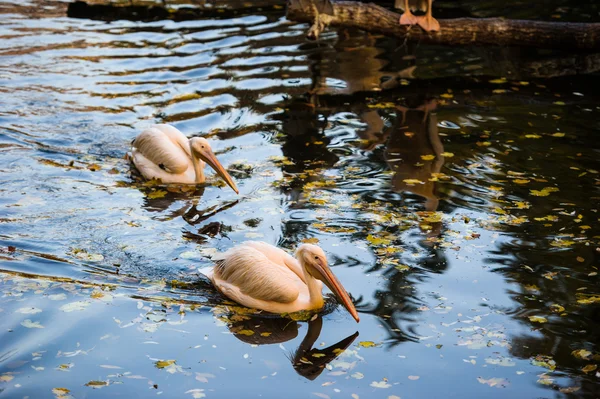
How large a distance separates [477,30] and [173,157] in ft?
21.2

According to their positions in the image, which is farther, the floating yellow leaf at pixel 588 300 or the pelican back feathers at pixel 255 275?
the floating yellow leaf at pixel 588 300

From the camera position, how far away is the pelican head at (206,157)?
29.5 feet

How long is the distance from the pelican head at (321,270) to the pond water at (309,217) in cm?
24

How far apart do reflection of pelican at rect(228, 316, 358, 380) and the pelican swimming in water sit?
14 centimetres

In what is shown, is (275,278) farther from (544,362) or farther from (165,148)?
(165,148)

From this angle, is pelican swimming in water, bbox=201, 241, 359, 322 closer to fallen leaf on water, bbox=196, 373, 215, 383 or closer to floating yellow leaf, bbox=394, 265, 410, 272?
floating yellow leaf, bbox=394, 265, 410, 272

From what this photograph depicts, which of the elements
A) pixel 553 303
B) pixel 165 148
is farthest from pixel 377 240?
pixel 165 148

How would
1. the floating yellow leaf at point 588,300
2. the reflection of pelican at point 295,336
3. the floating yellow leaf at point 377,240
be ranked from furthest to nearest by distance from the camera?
1. the floating yellow leaf at point 377,240
2. the floating yellow leaf at point 588,300
3. the reflection of pelican at point 295,336

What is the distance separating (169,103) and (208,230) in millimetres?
4496

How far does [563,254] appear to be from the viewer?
7.40 meters

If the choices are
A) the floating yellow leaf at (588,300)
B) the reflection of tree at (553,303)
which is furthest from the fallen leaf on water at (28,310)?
the floating yellow leaf at (588,300)

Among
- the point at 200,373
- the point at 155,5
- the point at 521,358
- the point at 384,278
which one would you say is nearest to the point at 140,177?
the point at 384,278

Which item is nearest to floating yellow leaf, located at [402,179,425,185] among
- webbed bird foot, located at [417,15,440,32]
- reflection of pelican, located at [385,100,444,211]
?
reflection of pelican, located at [385,100,444,211]

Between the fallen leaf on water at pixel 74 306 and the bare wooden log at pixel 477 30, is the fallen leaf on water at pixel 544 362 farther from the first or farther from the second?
the bare wooden log at pixel 477 30
